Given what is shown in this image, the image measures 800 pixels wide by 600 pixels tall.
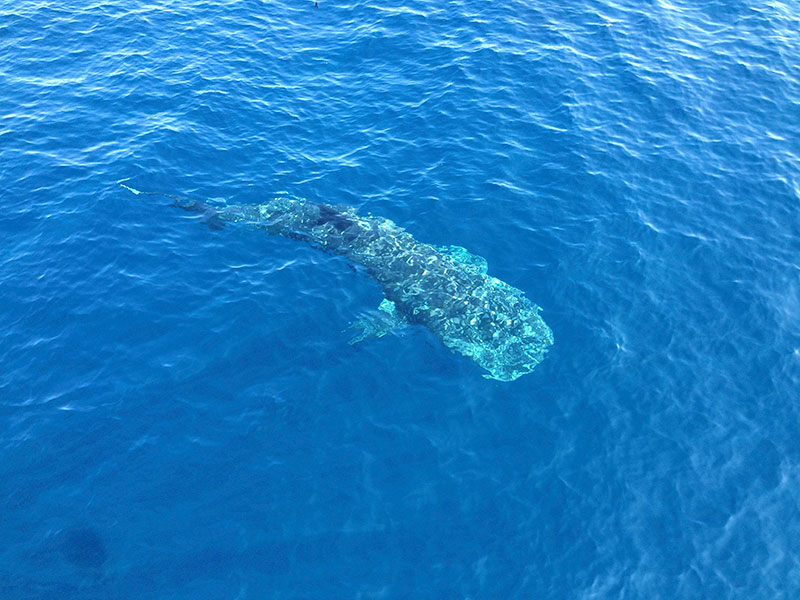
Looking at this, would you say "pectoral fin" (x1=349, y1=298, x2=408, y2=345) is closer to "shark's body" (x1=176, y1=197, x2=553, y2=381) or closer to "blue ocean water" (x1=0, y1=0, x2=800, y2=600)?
"shark's body" (x1=176, y1=197, x2=553, y2=381)

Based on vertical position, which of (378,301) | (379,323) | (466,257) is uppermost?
(466,257)

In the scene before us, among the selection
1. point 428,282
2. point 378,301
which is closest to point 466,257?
point 428,282

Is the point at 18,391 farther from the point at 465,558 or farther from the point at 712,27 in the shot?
the point at 712,27

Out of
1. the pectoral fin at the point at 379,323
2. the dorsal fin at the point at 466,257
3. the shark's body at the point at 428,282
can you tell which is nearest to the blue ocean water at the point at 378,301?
the pectoral fin at the point at 379,323

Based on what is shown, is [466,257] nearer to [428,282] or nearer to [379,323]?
[428,282]

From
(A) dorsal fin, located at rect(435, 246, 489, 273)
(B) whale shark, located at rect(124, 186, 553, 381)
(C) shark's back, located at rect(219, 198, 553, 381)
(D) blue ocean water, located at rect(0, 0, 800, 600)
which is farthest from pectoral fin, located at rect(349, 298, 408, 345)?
(A) dorsal fin, located at rect(435, 246, 489, 273)
